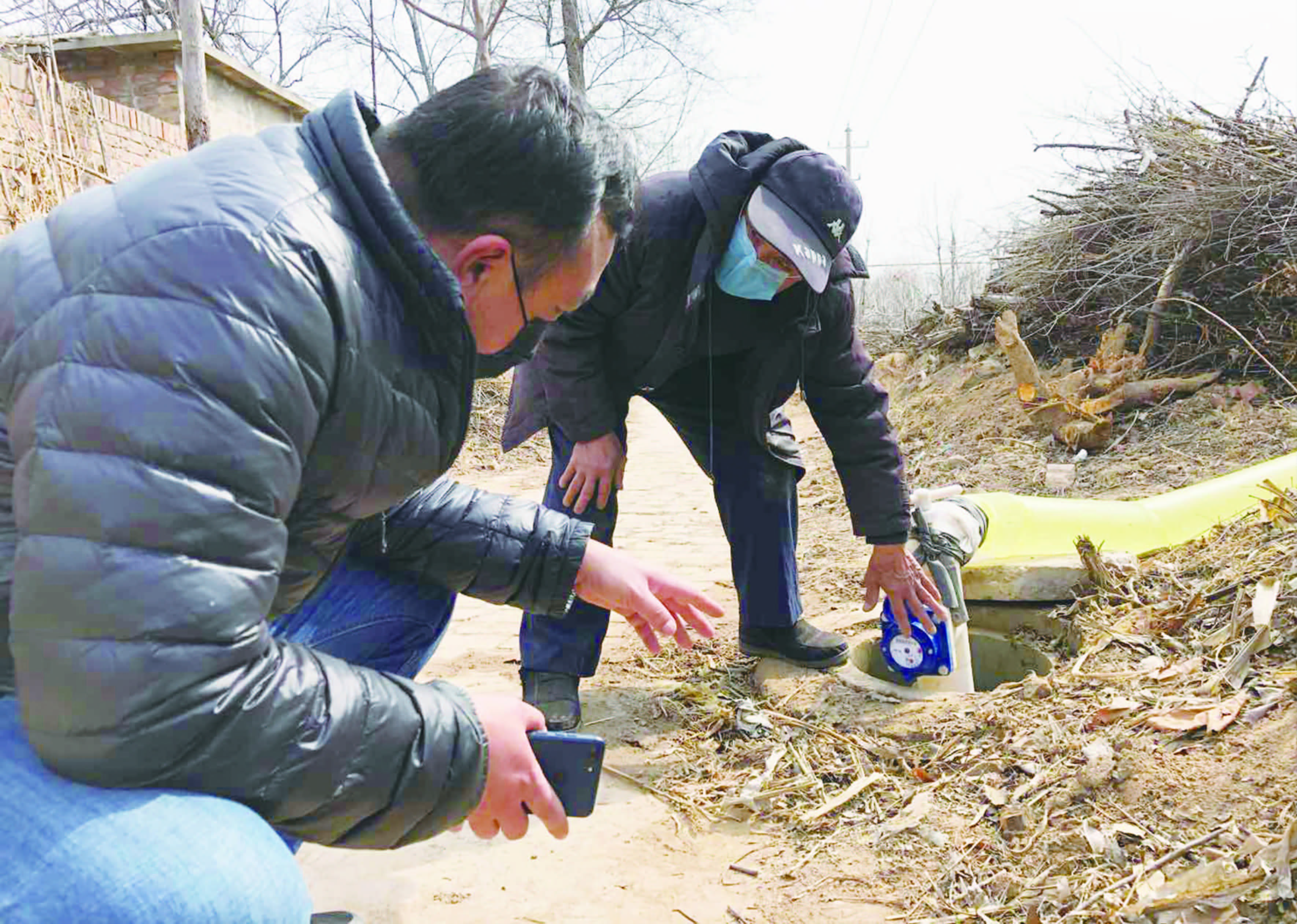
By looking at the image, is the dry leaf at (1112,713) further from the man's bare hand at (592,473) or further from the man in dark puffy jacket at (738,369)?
the man's bare hand at (592,473)

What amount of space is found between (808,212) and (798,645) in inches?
53.8

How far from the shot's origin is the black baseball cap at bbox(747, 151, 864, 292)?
2.72 meters

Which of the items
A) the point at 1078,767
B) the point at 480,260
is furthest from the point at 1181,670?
the point at 480,260

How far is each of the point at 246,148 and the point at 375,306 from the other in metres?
0.26

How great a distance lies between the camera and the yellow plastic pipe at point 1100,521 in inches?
145

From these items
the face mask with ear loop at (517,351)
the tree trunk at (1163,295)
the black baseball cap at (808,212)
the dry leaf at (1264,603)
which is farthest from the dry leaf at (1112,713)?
the tree trunk at (1163,295)

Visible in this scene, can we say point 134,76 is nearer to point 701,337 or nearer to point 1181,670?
point 701,337

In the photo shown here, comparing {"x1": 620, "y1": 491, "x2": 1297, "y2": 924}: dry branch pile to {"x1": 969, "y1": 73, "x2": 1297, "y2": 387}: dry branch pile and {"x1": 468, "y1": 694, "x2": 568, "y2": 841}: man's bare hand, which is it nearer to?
{"x1": 468, "y1": 694, "x2": 568, "y2": 841}: man's bare hand

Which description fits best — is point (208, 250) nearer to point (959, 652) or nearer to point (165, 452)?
point (165, 452)

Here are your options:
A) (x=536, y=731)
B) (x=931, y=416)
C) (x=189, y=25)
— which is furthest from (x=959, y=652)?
(x=189, y=25)

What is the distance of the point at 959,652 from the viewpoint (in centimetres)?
319

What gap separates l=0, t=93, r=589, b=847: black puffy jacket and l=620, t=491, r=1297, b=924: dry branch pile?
1264mm

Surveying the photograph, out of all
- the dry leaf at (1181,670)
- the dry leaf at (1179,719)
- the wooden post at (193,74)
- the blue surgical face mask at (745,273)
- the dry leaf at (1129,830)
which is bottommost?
the dry leaf at (1129,830)

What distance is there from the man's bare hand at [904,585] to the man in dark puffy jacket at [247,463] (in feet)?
5.67
